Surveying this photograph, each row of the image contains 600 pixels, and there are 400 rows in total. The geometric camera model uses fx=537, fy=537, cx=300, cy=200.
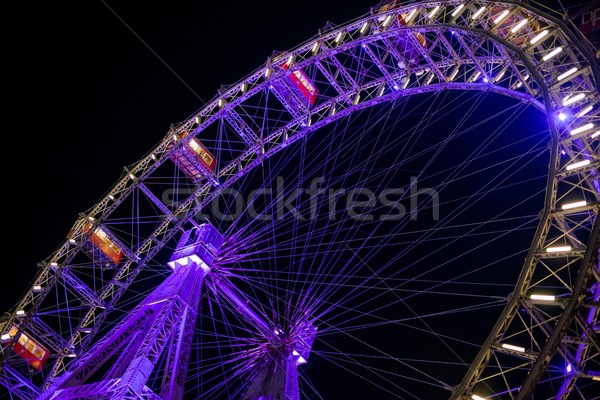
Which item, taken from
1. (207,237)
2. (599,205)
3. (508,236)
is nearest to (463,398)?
(599,205)

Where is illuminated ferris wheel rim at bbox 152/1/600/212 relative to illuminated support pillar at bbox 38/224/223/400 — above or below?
above

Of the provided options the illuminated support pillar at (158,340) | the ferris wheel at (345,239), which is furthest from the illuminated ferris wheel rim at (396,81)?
the illuminated support pillar at (158,340)

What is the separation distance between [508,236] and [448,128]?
19.7 feet

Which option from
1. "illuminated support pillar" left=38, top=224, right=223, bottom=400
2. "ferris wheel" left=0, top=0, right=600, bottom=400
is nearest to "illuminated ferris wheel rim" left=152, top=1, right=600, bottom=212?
"ferris wheel" left=0, top=0, right=600, bottom=400

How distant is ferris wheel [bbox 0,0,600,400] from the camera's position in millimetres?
12891

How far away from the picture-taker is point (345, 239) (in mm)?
19984

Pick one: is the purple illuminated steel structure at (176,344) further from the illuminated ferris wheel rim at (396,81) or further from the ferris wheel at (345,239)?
the illuminated ferris wheel rim at (396,81)

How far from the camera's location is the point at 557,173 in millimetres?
12750

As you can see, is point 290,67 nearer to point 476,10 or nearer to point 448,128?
point 476,10

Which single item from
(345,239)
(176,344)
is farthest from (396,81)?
(176,344)

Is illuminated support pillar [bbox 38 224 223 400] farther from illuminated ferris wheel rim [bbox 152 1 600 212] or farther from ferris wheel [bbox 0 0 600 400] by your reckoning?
illuminated ferris wheel rim [bbox 152 1 600 212]

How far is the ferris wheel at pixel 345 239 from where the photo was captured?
42.3 ft

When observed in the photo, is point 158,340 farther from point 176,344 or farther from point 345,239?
point 345,239

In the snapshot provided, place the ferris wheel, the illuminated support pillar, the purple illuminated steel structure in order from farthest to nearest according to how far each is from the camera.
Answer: the purple illuminated steel structure < the illuminated support pillar < the ferris wheel
